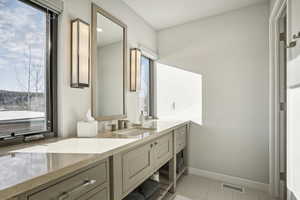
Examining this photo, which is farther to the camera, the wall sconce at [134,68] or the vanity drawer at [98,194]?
the wall sconce at [134,68]

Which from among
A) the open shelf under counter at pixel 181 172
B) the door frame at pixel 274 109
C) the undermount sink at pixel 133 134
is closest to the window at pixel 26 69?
the undermount sink at pixel 133 134

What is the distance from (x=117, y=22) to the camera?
2035mm

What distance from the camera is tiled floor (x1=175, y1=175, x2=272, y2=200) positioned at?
2072mm

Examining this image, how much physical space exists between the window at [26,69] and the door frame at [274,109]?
247 centimetres

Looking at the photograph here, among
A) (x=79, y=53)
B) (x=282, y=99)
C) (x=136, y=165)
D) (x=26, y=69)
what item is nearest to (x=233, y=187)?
(x=282, y=99)

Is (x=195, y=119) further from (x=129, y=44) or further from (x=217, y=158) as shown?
(x=129, y=44)

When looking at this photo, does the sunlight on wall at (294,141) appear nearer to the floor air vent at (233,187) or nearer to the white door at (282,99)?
the white door at (282,99)

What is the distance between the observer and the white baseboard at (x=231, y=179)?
2.25 meters

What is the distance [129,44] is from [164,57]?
895 mm

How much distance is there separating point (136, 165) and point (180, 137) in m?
1.19

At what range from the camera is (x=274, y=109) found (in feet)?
6.79

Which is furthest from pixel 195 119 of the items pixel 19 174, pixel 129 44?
pixel 19 174

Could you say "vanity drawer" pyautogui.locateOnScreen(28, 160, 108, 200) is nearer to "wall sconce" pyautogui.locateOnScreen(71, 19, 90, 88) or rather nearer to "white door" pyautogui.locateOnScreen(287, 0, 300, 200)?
→ "wall sconce" pyautogui.locateOnScreen(71, 19, 90, 88)

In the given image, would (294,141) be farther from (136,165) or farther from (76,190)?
(76,190)
